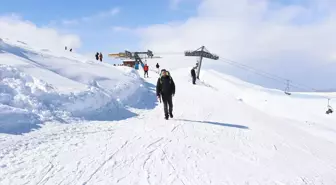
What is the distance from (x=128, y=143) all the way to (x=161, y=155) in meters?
1.23

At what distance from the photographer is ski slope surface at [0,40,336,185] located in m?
6.20

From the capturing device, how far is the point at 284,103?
110ft

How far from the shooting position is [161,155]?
7426 millimetres

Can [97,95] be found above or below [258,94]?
above

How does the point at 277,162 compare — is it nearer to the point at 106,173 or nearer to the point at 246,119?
the point at 106,173

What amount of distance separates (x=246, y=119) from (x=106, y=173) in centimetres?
947

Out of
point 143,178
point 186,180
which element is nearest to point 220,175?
point 186,180

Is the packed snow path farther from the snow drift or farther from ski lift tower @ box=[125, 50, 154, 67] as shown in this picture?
ski lift tower @ box=[125, 50, 154, 67]

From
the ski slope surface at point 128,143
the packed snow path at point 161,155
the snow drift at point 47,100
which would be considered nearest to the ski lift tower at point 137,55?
the snow drift at point 47,100

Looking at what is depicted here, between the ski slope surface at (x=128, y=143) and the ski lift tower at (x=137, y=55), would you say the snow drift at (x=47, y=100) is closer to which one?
the ski slope surface at (x=128, y=143)

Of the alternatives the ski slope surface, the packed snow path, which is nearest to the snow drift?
the ski slope surface

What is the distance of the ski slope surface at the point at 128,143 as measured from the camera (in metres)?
6.20

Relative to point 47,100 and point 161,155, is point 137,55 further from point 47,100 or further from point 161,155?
point 161,155

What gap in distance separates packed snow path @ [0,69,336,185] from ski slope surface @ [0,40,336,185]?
2 centimetres
